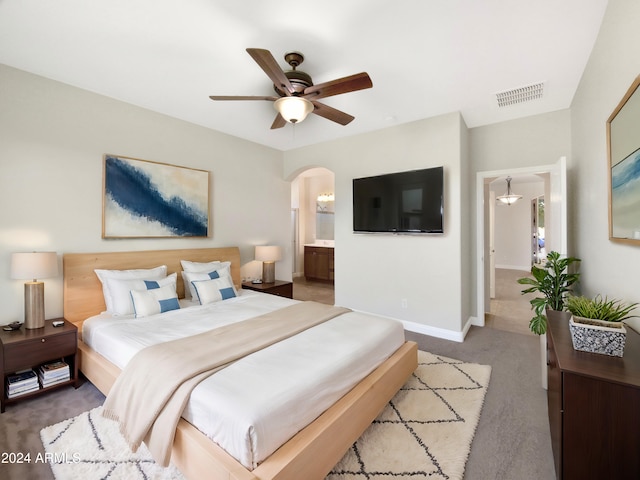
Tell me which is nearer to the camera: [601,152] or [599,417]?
[599,417]

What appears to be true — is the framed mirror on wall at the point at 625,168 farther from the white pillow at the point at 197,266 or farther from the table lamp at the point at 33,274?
the table lamp at the point at 33,274

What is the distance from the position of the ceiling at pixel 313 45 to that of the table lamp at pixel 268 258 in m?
2.00

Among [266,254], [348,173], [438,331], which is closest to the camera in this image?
[438,331]

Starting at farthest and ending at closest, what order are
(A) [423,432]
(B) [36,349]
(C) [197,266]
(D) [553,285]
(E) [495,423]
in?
(C) [197,266] < (D) [553,285] < (B) [36,349] < (E) [495,423] < (A) [423,432]

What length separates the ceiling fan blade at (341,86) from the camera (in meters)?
2.00

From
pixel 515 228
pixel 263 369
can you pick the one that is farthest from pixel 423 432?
pixel 515 228

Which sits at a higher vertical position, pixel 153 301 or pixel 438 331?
pixel 153 301

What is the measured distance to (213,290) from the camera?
3.26 metres

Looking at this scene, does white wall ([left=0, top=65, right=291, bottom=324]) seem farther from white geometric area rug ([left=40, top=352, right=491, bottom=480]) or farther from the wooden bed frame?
white geometric area rug ([left=40, top=352, right=491, bottom=480])

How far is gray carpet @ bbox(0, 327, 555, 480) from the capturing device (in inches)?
65.4

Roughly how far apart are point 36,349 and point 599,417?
3551 mm

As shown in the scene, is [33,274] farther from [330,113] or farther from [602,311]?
[602,311]

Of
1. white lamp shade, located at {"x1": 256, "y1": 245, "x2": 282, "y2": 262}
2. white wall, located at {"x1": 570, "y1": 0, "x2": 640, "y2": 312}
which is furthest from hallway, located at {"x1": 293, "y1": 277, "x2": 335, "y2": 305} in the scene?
white wall, located at {"x1": 570, "y1": 0, "x2": 640, "y2": 312}

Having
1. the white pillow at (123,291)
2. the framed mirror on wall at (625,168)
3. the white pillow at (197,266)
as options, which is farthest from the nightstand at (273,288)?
the framed mirror on wall at (625,168)
